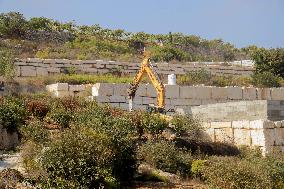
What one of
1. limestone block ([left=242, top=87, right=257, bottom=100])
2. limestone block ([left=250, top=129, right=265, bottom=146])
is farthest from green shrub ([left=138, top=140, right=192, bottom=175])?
limestone block ([left=242, top=87, right=257, bottom=100])

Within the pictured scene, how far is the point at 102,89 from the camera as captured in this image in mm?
24781

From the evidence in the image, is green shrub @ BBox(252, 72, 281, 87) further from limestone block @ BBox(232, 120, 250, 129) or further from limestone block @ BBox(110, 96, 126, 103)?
limestone block @ BBox(232, 120, 250, 129)

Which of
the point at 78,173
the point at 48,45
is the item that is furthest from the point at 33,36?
the point at 78,173

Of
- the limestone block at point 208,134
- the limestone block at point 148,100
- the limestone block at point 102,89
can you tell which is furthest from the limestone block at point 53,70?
the limestone block at point 208,134

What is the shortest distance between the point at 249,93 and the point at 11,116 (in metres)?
14.9

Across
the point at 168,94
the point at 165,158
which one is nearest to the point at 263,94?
the point at 168,94

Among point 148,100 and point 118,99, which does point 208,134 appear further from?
point 118,99

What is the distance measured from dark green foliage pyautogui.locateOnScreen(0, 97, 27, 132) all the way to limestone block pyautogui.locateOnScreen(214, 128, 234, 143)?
755 centimetres

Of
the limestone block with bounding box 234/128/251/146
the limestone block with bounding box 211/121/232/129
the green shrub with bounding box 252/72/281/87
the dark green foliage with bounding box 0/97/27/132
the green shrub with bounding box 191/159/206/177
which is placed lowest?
the green shrub with bounding box 191/159/206/177

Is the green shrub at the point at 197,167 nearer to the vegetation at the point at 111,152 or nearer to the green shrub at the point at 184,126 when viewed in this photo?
the vegetation at the point at 111,152

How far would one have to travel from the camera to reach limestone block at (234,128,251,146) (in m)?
19.7

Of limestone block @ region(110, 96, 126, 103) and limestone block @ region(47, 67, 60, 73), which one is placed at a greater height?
limestone block @ region(47, 67, 60, 73)

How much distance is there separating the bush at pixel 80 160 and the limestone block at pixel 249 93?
1624 centimetres

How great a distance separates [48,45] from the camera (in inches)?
1503
